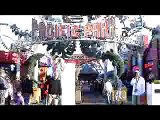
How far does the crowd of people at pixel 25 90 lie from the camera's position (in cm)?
430

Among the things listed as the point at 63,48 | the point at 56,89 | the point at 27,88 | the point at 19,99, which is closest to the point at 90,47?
the point at 63,48

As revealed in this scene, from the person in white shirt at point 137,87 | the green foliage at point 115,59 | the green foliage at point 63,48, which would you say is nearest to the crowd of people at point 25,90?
the green foliage at point 63,48

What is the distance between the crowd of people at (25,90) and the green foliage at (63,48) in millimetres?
300

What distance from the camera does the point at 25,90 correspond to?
14.2 ft

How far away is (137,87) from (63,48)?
0.92m

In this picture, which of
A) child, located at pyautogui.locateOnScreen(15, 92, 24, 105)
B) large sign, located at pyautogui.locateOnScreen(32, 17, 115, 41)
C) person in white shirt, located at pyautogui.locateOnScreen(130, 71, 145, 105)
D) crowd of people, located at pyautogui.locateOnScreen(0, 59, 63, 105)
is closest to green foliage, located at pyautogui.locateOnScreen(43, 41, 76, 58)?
large sign, located at pyautogui.locateOnScreen(32, 17, 115, 41)

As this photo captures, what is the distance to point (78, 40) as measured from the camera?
14.3 feet

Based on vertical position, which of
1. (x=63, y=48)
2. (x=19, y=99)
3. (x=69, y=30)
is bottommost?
(x=19, y=99)

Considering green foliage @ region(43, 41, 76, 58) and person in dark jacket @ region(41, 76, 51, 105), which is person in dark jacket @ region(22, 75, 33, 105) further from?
green foliage @ region(43, 41, 76, 58)

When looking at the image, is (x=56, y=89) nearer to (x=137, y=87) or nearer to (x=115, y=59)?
(x=115, y=59)
